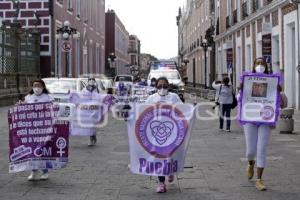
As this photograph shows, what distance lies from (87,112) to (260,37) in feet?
53.9

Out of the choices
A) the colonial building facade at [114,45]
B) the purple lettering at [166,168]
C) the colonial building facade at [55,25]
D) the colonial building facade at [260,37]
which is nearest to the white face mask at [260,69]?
the purple lettering at [166,168]

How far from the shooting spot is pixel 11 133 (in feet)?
30.1

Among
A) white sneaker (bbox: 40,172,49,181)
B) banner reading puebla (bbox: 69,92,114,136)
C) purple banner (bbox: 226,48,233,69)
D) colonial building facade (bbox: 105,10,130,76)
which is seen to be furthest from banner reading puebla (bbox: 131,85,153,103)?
colonial building facade (bbox: 105,10,130,76)

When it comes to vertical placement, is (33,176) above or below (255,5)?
below

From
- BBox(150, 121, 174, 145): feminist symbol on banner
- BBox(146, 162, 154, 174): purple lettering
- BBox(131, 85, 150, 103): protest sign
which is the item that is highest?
BBox(131, 85, 150, 103): protest sign

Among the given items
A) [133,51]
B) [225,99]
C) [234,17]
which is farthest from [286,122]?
[133,51]

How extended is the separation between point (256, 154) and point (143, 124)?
164 cm

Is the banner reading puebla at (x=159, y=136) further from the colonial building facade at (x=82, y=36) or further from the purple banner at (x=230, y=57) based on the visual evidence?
the colonial building facade at (x=82, y=36)

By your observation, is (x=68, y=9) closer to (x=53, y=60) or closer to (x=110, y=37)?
(x=53, y=60)

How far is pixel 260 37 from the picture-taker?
94.4ft

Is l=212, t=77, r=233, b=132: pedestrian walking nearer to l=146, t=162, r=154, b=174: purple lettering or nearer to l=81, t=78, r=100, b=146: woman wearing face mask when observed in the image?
l=81, t=78, r=100, b=146: woman wearing face mask

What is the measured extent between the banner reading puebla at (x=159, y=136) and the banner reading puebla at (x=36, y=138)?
4.14 feet

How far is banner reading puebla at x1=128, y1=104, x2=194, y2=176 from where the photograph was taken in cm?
841

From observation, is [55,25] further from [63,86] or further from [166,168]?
[166,168]
